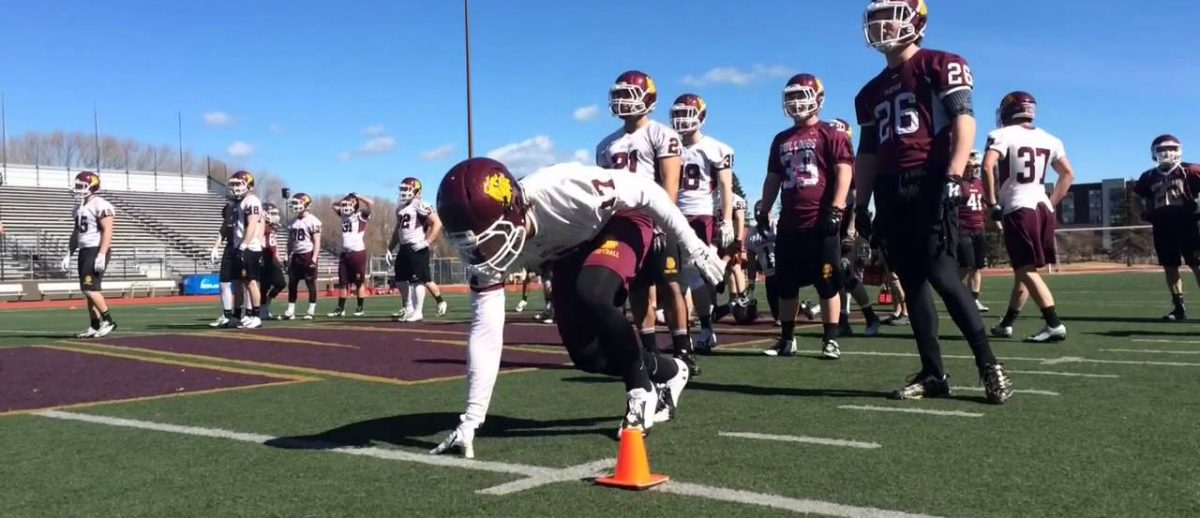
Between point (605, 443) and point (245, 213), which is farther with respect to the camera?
point (245, 213)

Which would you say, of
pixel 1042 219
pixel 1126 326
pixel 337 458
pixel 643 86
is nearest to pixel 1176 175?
pixel 1126 326

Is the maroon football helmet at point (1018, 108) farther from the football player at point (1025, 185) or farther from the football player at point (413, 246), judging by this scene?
the football player at point (413, 246)

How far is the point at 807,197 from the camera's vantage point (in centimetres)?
771

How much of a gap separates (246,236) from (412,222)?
2.40 m

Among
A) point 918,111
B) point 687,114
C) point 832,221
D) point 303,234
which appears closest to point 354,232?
point 303,234

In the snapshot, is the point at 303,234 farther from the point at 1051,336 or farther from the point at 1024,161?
the point at 1051,336

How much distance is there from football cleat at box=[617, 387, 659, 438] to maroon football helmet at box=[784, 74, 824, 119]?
3.84 metres

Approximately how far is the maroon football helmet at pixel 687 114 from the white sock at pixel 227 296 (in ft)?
24.8

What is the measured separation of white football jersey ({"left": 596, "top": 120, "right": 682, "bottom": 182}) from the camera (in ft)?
23.7

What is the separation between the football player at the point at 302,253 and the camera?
1647 cm

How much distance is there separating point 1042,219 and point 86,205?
9.92 metres

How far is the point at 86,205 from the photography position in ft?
38.6

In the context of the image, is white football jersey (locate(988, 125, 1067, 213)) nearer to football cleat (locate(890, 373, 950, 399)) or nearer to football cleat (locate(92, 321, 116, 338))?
football cleat (locate(890, 373, 950, 399))

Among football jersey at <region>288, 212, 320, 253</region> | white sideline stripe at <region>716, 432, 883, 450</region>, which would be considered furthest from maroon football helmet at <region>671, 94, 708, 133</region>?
football jersey at <region>288, 212, 320, 253</region>
